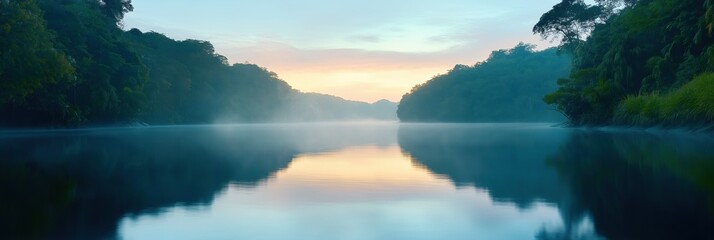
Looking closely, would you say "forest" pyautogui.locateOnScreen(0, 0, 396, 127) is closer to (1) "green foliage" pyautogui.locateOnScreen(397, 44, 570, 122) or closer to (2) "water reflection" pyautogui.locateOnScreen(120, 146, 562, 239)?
(2) "water reflection" pyautogui.locateOnScreen(120, 146, 562, 239)

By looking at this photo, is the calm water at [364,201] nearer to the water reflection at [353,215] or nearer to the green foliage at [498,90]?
the water reflection at [353,215]

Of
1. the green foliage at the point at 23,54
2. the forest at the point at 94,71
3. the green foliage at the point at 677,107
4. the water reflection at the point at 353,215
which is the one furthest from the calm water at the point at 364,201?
the forest at the point at 94,71

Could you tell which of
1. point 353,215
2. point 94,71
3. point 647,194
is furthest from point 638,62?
point 94,71

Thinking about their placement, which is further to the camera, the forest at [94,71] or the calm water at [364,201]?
the forest at [94,71]

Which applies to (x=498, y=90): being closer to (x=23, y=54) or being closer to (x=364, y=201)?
(x=23, y=54)

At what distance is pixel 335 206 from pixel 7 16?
107 ft

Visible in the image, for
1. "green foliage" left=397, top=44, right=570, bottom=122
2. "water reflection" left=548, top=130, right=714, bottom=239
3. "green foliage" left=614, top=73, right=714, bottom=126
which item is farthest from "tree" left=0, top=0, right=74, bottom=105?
"green foliage" left=397, top=44, right=570, bottom=122

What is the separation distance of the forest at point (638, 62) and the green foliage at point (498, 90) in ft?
171

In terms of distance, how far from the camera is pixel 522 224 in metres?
5.46

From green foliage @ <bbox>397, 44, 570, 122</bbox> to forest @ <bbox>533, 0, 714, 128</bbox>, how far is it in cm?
5218

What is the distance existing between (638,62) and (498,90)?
8709 centimetres

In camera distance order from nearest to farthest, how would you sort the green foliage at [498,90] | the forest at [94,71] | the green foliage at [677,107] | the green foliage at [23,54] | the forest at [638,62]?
the green foliage at [677,107] → the forest at [638,62] → the green foliage at [23,54] → the forest at [94,71] → the green foliage at [498,90]

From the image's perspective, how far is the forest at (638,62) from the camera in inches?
1041

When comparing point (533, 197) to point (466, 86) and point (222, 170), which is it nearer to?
point (222, 170)
